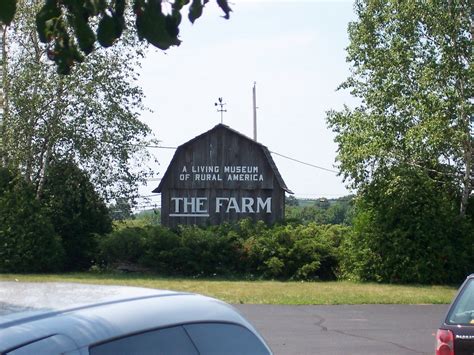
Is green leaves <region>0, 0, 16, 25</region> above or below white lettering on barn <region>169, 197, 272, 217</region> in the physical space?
below

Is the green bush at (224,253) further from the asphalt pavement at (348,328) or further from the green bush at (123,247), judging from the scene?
the asphalt pavement at (348,328)

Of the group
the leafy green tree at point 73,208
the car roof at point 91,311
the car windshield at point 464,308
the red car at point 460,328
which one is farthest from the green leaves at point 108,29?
the leafy green tree at point 73,208

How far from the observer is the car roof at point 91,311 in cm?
293

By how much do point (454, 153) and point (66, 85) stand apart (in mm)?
12953

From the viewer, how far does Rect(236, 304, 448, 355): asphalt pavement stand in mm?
13672

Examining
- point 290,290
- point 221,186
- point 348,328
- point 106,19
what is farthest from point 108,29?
point 221,186

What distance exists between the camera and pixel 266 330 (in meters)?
15.4

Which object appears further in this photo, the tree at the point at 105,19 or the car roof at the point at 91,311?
the tree at the point at 105,19

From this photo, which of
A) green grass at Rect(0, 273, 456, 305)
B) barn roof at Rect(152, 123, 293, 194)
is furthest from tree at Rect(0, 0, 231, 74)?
barn roof at Rect(152, 123, 293, 194)

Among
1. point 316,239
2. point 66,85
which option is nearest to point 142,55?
point 66,85

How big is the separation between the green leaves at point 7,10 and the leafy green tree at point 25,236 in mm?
24753

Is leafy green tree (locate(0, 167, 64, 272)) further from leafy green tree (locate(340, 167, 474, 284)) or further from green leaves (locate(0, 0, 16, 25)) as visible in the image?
green leaves (locate(0, 0, 16, 25))

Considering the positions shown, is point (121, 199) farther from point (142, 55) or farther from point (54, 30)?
point (54, 30)

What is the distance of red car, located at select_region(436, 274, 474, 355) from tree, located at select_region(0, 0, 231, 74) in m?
4.60
